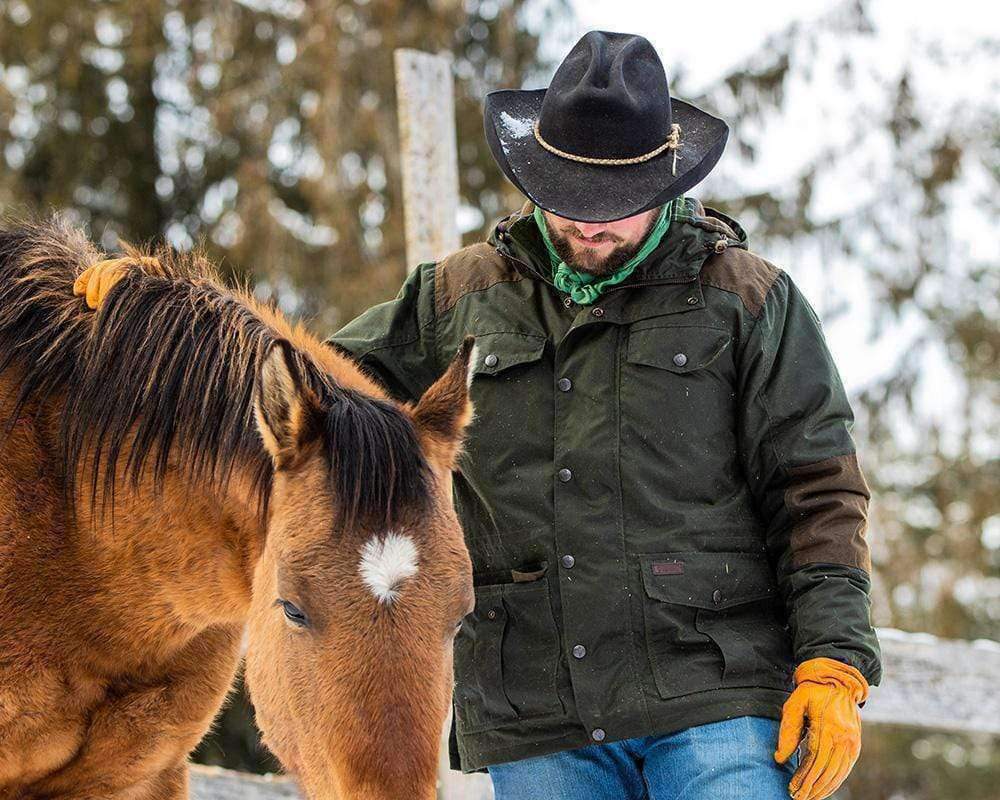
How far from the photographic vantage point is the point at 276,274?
882 cm

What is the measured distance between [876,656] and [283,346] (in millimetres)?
1367

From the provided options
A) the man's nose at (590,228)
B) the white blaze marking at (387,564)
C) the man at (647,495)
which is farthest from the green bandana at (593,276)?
the white blaze marking at (387,564)

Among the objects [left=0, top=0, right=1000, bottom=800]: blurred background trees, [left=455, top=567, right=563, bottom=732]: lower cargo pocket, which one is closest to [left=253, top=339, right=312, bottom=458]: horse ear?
[left=455, top=567, right=563, bottom=732]: lower cargo pocket

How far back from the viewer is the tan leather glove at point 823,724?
2.33 m

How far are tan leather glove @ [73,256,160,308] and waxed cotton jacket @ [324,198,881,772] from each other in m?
0.88

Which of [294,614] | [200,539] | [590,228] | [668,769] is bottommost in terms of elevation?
[668,769]

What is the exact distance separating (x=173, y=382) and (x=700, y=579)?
1.23 metres

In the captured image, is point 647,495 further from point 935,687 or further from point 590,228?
point 935,687

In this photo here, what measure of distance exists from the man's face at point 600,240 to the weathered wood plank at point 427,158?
1545mm

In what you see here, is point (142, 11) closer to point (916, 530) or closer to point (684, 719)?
point (916, 530)

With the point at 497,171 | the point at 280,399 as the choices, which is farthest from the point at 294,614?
the point at 497,171

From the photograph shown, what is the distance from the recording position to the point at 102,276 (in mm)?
2820

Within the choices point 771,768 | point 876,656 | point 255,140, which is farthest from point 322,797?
point 255,140

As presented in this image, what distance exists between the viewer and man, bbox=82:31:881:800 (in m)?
2.46
